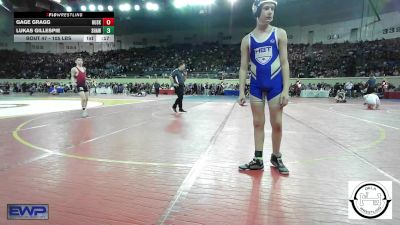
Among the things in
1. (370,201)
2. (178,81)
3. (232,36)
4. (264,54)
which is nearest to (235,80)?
(232,36)

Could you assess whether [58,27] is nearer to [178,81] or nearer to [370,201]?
[178,81]

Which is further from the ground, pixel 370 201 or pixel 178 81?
pixel 178 81

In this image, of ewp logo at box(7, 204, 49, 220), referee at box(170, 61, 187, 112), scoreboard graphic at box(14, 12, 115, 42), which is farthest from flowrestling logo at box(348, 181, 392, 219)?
scoreboard graphic at box(14, 12, 115, 42)

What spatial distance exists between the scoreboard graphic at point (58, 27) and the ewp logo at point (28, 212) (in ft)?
59.2

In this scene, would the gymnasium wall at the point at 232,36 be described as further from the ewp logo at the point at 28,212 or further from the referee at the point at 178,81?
the ewp logo at the point at 28,212

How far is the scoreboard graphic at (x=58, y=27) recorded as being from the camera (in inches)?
747

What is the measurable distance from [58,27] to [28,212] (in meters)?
18.7

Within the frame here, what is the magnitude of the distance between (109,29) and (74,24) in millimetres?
2166

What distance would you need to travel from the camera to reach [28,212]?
2.67 meters

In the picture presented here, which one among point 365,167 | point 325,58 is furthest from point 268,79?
point 325,58

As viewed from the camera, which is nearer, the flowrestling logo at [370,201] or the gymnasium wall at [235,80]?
the flowrestling logo at [370,201]

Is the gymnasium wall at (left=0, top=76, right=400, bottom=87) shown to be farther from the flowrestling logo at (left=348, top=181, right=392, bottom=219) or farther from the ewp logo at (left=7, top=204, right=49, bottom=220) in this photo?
the ewp logo at (left=7, top=204, right=49, bottom=220)

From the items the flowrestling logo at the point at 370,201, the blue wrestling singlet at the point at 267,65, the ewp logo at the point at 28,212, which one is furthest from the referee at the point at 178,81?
the ewp logo at the point at 28,212

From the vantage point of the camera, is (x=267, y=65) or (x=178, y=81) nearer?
(x=267, y=65)
